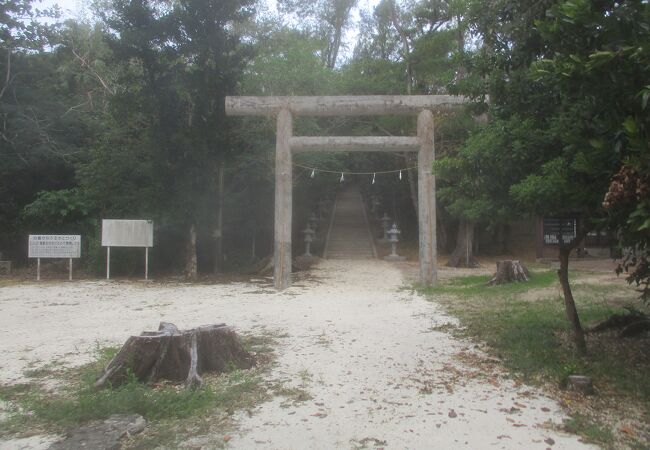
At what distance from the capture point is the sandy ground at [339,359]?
3959 millimetres

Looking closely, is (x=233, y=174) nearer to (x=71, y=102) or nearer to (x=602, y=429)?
(x=71, y=102)

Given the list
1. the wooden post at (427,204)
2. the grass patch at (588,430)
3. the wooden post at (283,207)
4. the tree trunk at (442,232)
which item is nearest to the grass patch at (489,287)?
the wooden post at (427,204)

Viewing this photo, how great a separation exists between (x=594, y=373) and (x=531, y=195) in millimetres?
2199

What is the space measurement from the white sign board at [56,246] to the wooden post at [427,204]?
11.0 metres

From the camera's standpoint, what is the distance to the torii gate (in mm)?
13281

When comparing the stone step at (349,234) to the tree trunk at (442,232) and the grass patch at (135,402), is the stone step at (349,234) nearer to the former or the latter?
the tree trunk at (442,232)

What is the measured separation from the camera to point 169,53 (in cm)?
1472

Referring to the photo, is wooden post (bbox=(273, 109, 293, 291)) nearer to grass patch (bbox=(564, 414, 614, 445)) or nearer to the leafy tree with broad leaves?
Answer: the leafy tree with broad leaves

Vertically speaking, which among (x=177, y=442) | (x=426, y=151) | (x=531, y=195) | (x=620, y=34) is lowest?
(x=177, y=442)

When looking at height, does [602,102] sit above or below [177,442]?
above

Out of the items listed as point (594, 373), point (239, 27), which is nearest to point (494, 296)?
point (594, 373)

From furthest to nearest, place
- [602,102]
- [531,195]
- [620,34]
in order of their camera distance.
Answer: [531,195]
[602,102]
[620,34]

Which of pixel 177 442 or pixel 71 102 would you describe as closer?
pixel 177 442

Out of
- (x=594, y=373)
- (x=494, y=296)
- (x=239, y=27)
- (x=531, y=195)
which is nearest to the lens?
(x=531, y=195)
